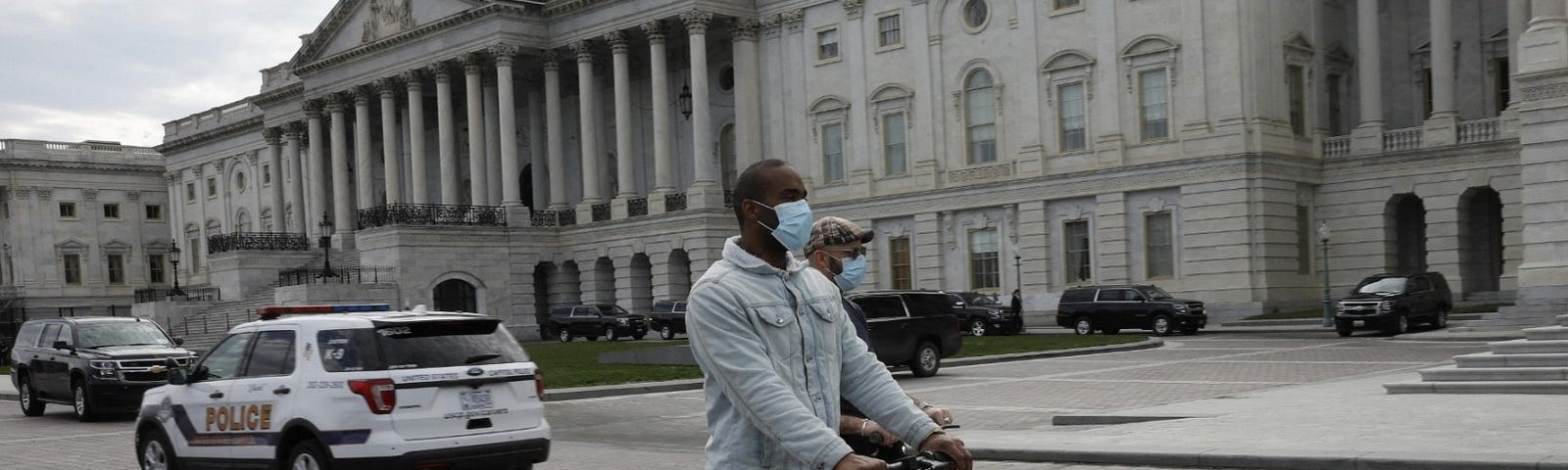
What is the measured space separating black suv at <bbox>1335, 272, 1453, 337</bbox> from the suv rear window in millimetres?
29043

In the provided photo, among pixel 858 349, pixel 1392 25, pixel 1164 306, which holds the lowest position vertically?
pixel 1164 306

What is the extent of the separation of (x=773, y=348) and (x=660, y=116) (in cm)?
5847

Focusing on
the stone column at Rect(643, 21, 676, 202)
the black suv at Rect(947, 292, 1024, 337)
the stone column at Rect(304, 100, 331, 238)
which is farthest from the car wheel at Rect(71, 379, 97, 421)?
the stone column at Rect(304, 100, 331, 238)

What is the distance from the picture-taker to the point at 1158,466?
1308 centimetres

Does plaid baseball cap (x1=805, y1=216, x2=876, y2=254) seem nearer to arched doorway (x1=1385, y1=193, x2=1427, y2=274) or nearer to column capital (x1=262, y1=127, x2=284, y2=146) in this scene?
arched doorway (x1=1385, y1=193, x2=1427, y2=274)

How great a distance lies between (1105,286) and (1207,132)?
7.19 meters

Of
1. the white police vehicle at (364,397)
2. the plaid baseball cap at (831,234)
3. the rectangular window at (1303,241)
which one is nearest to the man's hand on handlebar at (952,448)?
the plaid baseball cap at (831,234)

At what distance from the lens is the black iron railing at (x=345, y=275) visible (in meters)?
62.1

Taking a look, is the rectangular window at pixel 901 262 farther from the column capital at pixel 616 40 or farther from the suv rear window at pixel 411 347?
the suv rear window at pixel 411 347

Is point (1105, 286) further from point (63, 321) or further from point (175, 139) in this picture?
point (175, 139)

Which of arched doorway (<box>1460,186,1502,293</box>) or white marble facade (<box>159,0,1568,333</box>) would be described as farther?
white marble facade (<box>159,0,1568,333</box>)

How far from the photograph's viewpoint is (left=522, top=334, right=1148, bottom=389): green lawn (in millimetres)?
27703

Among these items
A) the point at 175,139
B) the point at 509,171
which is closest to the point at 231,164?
the point at 175,139

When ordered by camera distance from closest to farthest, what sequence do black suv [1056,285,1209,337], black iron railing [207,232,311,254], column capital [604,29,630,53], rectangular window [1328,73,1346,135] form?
black suv [1056,285,1209,337] < rectangular window [1328,73,1346,135] < column capital [604,29,630,53] < black iron railing [207,232,311,254]
